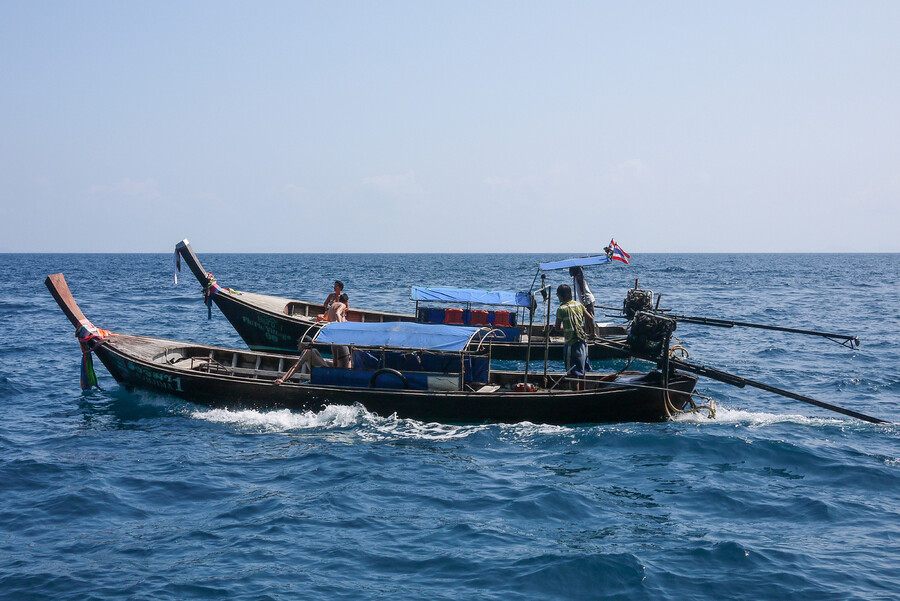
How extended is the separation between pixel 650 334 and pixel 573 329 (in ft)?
5.32

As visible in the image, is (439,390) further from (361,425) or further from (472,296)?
(472,296)

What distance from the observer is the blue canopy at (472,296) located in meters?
23.9

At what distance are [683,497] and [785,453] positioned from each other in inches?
133

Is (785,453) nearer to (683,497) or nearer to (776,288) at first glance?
(683,497)

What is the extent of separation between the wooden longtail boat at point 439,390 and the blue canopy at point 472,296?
714 centimetres

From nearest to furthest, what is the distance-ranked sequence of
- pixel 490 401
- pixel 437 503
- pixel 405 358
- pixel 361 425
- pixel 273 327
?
1. pixel 437 503
2. pixel 490 401
3. pixel 361 425
4. pixel 405 358
5. pixel 273 327

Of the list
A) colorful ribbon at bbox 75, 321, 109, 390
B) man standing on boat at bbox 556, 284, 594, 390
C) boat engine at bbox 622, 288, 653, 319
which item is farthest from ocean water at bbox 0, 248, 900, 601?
boat engine at bbox 622, 288, 653, 319

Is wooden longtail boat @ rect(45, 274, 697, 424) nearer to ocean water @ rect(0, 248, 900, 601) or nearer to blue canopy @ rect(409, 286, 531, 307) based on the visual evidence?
ocean water @ rect(0, 248, 900, 601)

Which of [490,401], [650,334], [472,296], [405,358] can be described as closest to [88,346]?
[405,358]

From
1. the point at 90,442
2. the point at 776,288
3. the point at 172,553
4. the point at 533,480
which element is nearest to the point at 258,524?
the point at 172,553

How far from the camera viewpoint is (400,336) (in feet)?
49.6

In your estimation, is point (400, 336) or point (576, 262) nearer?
point (400, 336)

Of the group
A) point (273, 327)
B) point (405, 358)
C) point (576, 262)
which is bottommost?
point (273, 327)

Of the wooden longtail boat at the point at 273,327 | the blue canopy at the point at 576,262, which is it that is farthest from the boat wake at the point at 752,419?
the wooden longtail boat at the point at 273,327
